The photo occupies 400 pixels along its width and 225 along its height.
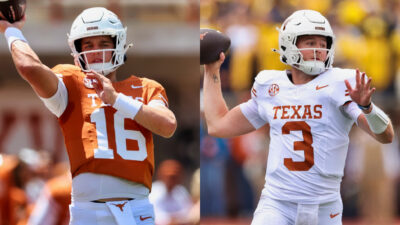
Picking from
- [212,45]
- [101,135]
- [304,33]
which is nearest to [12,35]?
[101,135]

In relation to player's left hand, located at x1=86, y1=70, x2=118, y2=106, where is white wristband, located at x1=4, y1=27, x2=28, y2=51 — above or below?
above

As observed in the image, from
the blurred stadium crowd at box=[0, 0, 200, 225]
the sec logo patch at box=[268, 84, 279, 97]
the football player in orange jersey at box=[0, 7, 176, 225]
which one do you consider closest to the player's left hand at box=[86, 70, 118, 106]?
the football player in orange jersey at box=[0, 7, 176, 225]

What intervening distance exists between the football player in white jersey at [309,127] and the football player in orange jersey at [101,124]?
29.0 inches

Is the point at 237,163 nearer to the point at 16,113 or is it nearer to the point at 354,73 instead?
the point at 16,113

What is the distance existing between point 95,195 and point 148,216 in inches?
11.7

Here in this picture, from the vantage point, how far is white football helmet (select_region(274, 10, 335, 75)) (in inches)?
193

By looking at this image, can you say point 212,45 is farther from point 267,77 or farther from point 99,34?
point 99,34

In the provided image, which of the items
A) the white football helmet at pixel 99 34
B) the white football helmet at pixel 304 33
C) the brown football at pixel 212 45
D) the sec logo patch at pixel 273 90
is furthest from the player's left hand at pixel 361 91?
the white football helmet at pixel 99 34

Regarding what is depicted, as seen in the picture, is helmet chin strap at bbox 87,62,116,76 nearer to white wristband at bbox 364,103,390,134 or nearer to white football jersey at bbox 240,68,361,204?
white football jersey at bbox 240,68,361,204

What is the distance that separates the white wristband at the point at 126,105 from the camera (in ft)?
14.1

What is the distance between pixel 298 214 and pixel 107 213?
3.54 feet

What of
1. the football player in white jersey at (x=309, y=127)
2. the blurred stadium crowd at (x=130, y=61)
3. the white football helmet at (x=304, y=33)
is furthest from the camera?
the blurred stadium crowd at (x=130, y=61)

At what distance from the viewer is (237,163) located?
42.7 feet

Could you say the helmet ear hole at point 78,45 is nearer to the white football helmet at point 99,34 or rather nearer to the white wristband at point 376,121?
the white football helmet at point 99,34
